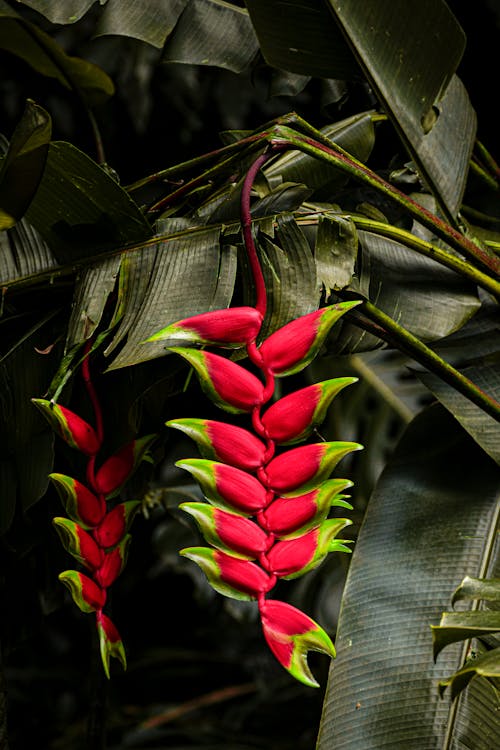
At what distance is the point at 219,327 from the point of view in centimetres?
42

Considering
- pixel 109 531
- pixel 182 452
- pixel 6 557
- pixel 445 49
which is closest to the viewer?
pixel 109 531

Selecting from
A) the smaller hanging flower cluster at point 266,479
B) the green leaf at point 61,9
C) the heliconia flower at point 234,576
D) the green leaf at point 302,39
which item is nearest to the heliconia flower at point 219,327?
the smaller hanging flower cluster at point 266,479

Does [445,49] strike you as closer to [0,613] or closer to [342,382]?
[342,382]

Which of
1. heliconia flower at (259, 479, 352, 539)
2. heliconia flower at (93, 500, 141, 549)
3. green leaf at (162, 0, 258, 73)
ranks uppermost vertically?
green leaf at (162, 0, 258, 73)

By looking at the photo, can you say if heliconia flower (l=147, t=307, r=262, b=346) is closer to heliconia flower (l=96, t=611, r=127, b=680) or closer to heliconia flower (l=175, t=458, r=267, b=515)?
heliconia flower (l=175, t=458, r=267, b=515)

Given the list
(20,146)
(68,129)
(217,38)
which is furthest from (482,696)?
(68,129)

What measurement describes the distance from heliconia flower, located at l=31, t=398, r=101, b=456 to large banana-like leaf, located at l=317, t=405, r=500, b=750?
0.23 meters

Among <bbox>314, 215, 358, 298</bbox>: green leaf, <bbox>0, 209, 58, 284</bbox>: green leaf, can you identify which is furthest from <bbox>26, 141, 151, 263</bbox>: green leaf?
<bbox>314, 215, 358, 298</bbox>: green leaf

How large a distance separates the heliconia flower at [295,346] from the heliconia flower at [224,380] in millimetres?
15

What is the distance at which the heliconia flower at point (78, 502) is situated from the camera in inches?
20.0

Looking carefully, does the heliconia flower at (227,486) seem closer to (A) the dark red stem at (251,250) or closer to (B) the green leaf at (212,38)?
(A) the dark red stem at (251,250)

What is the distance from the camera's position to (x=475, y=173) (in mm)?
841

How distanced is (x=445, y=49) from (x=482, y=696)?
48 cm

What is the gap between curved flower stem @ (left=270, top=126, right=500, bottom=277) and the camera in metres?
0.54
